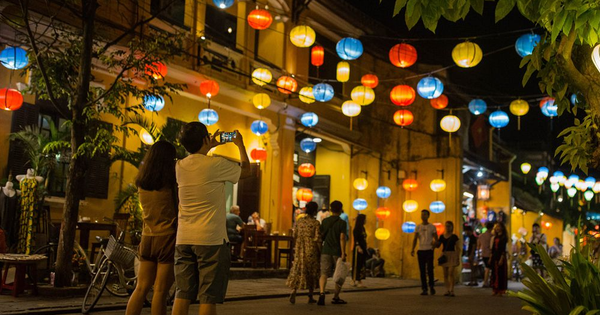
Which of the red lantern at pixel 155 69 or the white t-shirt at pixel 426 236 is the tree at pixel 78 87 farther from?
the white t-shirt at pixel 426 236

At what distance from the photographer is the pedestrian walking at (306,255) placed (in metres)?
11.5

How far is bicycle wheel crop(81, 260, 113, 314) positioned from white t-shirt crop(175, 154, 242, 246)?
3788 mm

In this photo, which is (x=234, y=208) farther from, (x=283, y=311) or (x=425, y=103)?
(x=425, y=103)

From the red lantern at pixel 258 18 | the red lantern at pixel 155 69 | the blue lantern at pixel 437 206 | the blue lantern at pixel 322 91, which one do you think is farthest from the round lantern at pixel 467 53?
the blue lantern at pixel 437 206

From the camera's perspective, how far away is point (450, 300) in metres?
14.2

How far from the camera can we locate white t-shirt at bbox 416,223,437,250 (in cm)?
1572

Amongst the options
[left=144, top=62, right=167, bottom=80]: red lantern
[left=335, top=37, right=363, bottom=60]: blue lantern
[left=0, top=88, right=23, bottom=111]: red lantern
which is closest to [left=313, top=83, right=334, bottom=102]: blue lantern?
[left=335, top=37, right=363, bottom=60]: blue lantern

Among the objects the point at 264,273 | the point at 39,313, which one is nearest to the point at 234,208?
the point at 264,273

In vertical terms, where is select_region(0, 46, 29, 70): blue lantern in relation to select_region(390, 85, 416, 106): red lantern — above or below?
below

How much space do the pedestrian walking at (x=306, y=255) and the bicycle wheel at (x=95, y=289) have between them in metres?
3.53

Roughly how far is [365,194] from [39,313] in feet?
58.3

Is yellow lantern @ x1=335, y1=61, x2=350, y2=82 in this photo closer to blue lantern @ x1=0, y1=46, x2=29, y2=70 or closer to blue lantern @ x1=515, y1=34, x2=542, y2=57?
blue lantern @ x1=515, y1=34, x2=542, y2=57

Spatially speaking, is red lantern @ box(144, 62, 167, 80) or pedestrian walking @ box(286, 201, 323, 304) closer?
red lantern @ box(144, 62, 167, 80)

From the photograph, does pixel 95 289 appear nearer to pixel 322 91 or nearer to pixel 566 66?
pixel 566 66
